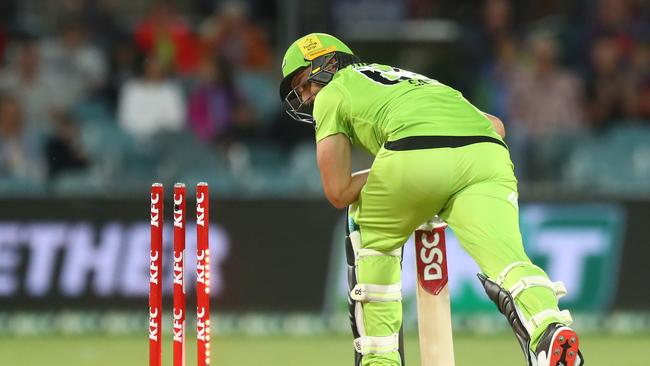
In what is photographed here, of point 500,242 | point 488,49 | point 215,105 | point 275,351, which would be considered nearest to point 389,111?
point 500,242

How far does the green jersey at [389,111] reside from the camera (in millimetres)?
5812

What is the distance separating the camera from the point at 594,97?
12289mm

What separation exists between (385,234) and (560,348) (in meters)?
1.07

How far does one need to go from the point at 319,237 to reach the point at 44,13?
4.30m

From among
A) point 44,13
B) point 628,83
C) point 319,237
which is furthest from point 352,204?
point 44,13

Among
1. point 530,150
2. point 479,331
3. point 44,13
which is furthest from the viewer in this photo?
point 44,13

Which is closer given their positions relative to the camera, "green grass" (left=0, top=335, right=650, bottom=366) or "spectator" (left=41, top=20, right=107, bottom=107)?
"green grass" (left=0, top=335, right=650, bottom=366)

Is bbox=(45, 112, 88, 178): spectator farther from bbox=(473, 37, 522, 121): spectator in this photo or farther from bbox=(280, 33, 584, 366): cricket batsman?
bbox=(280, 33, 584, 366): cricket batsman

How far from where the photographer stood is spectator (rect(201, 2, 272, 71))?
40.8ft

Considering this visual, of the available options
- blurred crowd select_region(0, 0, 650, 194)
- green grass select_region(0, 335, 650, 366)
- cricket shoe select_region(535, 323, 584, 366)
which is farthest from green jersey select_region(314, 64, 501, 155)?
blurred crowd select_region(0, 0, 650, 194)

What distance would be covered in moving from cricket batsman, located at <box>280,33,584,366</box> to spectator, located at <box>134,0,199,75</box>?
6.04 metres

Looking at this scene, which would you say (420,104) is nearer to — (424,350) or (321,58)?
(321,58)

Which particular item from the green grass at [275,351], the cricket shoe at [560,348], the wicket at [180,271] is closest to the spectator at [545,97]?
the green grass at [275,351]

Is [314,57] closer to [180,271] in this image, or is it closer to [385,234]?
[385,234]
